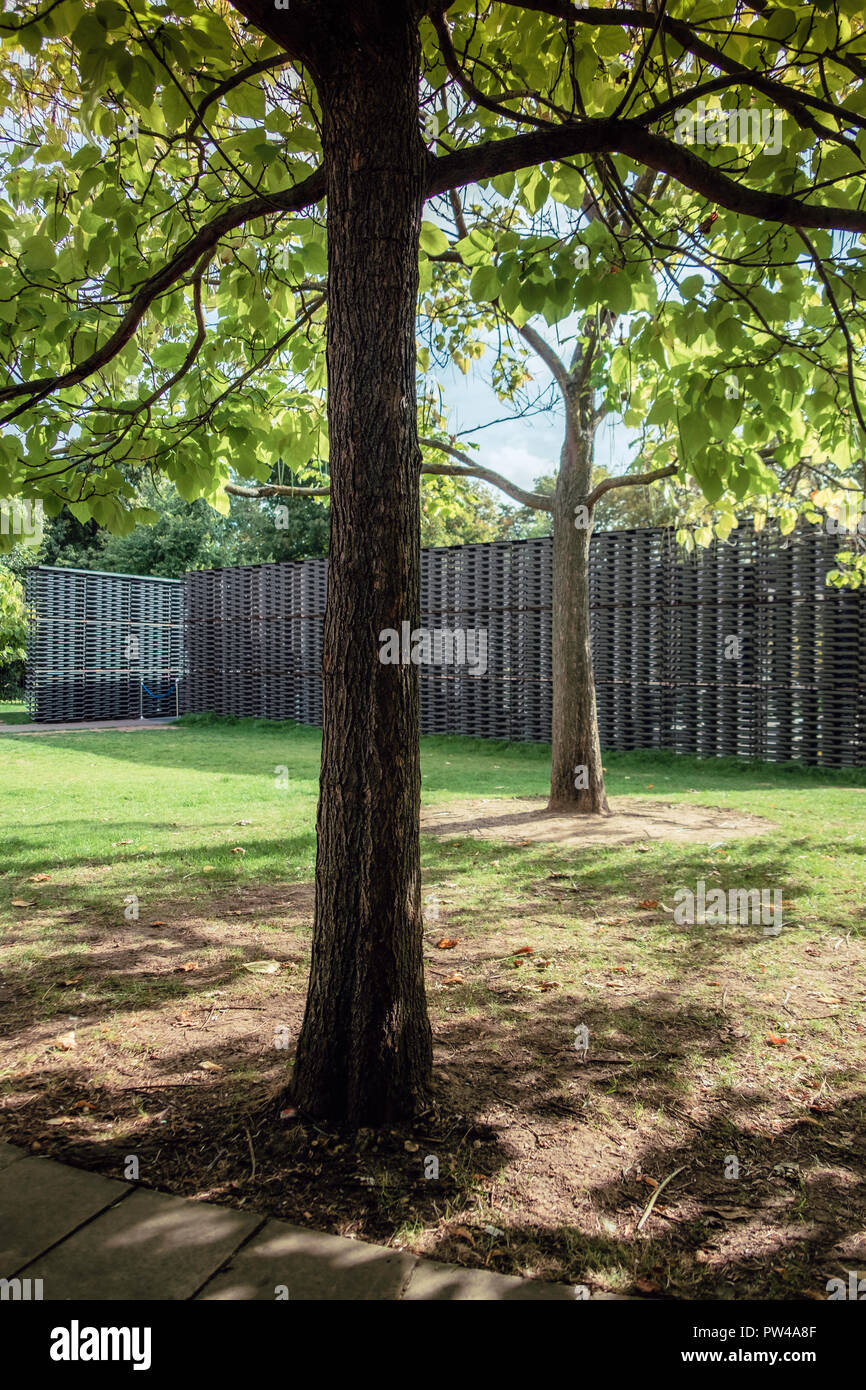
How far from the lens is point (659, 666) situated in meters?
13.7

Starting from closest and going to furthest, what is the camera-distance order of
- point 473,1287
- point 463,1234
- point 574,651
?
point 473,1287 < point 463,1234 < point 574,651

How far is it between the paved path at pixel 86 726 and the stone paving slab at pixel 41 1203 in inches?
690

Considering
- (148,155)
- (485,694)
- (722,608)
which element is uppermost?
(148,155)

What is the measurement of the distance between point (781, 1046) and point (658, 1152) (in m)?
1.02

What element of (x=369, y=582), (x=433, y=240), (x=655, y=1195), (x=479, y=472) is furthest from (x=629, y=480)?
(x=655, y=1195)

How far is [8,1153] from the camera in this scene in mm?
2551

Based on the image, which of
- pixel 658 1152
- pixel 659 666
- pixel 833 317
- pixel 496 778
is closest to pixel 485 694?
pixel 659 666

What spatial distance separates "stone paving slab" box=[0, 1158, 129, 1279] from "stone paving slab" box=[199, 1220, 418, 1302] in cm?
48

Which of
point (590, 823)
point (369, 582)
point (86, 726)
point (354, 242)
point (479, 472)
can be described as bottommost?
point (590, 823)

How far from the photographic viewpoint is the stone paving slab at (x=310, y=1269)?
6.32 feet

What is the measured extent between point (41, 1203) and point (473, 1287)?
47.4 inches

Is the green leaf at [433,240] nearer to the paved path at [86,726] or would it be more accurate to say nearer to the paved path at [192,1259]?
the paved path at [192,1259]

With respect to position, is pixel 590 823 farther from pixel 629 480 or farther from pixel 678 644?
pixel 678 644
